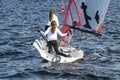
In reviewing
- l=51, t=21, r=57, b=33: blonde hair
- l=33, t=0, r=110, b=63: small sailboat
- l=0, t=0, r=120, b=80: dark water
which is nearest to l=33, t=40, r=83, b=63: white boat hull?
l=33, t=0, r=110, b=63: small sailboat

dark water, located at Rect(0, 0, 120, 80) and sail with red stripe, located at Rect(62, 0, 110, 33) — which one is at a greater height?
sail with red stripe, located at Rect(62, 0, 110, 33)

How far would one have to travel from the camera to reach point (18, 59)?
26188mm

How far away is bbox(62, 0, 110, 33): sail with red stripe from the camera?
24.9 m

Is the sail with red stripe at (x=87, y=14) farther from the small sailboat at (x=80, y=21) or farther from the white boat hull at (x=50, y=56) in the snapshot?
the white boat hull at (x=50, y=56)

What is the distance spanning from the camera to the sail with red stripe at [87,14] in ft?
81.8

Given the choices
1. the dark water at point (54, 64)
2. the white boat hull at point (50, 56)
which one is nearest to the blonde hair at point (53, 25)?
the white boat hull at point (50, 56)

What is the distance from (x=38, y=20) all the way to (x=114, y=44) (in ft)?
64.5

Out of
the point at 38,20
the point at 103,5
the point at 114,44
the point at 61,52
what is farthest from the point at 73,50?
the point at 38,20

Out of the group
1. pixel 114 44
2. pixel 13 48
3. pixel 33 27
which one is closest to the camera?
pixel 13 48

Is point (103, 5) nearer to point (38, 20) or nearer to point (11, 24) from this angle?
point (11, 24)

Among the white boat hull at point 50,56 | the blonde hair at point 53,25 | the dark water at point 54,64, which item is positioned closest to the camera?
the dark water at point 54,64

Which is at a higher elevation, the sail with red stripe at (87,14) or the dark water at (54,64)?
the sail with red stripe at (87,14)

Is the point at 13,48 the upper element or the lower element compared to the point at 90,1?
lower

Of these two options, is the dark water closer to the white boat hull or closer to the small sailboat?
the white boat hull
